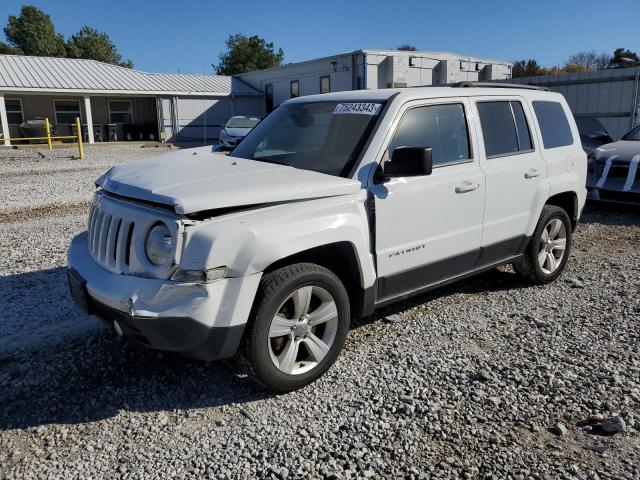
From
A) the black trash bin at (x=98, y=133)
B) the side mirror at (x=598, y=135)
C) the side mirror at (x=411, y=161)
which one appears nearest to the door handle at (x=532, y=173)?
the side mirror at (x=411, y=161)

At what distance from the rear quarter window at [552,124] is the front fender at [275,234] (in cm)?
256

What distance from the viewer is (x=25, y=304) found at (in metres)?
4.98

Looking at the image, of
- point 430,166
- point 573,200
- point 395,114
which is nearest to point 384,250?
point 430,166

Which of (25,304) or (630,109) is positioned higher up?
(630,109)

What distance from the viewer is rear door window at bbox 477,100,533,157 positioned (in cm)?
466

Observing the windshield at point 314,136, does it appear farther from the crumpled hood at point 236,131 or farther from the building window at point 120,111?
the building window at point 120,111

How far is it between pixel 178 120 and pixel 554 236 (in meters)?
29.5

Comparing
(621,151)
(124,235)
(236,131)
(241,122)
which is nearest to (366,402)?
(124,235)

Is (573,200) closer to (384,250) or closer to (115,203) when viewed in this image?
(384,250)

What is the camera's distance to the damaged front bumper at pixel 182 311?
299 centimetres

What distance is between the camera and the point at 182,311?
299 cm

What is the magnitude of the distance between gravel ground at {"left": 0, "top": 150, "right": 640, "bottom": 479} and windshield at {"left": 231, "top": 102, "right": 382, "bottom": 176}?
144 cm

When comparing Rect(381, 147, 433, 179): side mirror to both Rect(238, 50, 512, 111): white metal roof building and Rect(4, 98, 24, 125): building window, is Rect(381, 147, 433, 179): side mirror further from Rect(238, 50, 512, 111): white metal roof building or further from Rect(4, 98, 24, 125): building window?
Rect(4, 98, 24, 125): building window

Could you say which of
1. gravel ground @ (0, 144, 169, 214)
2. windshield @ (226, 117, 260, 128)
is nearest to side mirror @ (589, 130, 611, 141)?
gravel ground @ (0, 144, 169, 214)
